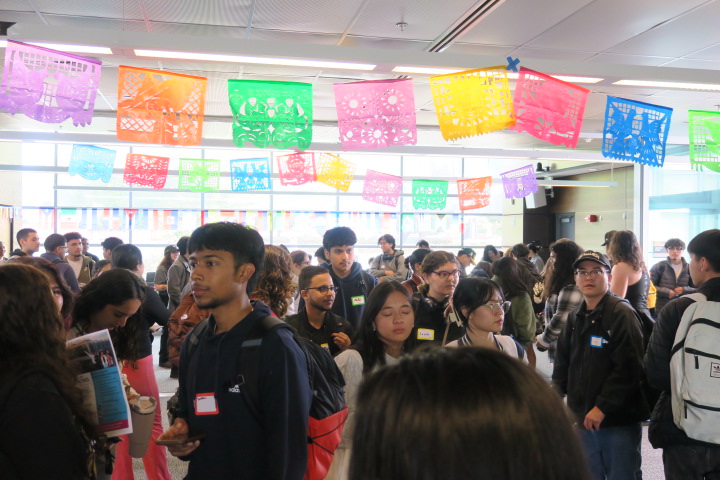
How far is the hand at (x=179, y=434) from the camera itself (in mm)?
1773

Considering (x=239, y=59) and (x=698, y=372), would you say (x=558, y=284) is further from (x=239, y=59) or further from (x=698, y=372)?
(x=239, y=59)

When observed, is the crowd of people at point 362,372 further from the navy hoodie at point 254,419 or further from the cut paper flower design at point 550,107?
the cut paper flower design at point 550,107

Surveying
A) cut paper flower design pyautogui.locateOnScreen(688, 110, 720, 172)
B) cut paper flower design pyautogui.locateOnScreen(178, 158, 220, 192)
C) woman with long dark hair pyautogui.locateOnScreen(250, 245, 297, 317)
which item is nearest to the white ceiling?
cut paper flower design pyautogui.locateOnScreen(688, 110, 720, 172)

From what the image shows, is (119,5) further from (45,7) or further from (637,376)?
(637,376)

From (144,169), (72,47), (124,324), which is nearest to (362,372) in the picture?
(124,324)

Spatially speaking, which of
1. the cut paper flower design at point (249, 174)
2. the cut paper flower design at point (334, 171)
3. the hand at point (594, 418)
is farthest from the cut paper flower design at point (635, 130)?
the cut paper flower design at point (249, 174)

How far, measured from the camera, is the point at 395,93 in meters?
4.84

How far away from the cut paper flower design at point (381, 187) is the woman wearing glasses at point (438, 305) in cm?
745

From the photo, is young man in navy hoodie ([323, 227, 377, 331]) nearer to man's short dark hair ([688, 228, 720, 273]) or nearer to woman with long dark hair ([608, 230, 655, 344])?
woman with long dark hair ([608, 230, 655, 344])

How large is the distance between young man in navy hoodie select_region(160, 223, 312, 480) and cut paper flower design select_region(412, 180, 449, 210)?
33.0 feet

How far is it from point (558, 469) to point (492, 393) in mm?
105

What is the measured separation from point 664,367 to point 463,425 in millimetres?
2195

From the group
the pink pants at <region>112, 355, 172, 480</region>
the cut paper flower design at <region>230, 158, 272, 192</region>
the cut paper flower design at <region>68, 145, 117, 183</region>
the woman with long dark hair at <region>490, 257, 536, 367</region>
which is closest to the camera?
the pink pants at <region>112, 355, 172, 480</region>

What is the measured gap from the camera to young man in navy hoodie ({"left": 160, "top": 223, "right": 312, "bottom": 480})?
5.71 feet
